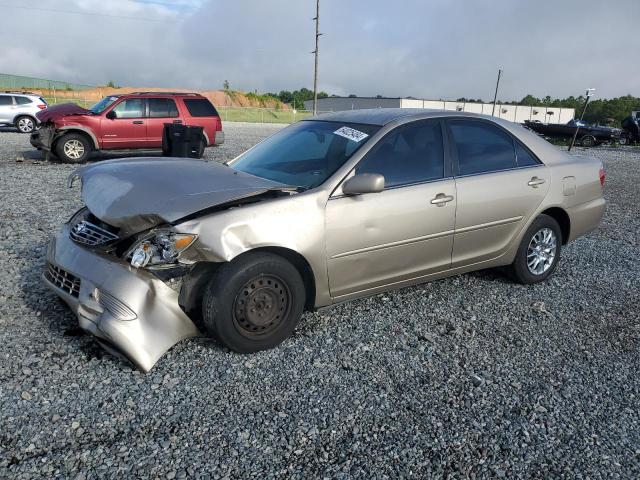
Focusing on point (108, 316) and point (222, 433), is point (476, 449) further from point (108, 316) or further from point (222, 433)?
point (108, 316)

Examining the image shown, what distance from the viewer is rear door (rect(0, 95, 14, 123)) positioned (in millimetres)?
20484

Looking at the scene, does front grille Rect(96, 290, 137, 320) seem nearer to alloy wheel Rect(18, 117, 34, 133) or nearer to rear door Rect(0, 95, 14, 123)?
alloy wheel Rect(18, 117, 34, 133)

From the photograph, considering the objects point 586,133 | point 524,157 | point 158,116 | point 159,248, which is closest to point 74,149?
point 158,116

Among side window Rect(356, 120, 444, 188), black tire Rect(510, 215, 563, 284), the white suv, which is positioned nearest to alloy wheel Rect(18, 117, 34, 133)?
the white suv

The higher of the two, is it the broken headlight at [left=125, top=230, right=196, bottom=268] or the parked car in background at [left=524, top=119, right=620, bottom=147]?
the parked car in background at [left=524, top=119, right=620, bottom=147]

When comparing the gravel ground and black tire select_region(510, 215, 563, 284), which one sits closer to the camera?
the gravel ground

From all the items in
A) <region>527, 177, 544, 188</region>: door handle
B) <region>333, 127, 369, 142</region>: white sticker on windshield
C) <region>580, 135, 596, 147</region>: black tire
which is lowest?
<region>580, 135, 596, 147</region>: black tire

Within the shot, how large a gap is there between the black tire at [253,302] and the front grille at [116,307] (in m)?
0.44

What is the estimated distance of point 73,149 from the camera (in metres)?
12.3

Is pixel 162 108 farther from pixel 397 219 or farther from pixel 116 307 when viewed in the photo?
pixel 116 307

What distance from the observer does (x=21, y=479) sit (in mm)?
2291

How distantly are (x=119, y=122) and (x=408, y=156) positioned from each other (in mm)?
10553

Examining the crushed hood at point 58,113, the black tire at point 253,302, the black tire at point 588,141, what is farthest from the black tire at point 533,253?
the black tire at point 588,141

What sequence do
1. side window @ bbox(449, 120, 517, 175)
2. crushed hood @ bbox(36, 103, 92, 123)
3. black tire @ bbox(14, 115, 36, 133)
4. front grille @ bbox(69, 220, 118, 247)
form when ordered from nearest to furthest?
front grille @ bbox(69, 220, 118, 247), side window @ bbox(449, 120, 517, 175), crushed hood @ bbox(36, 103, 92, 123), black tire @ bbox(14, 115, 36, 133)
